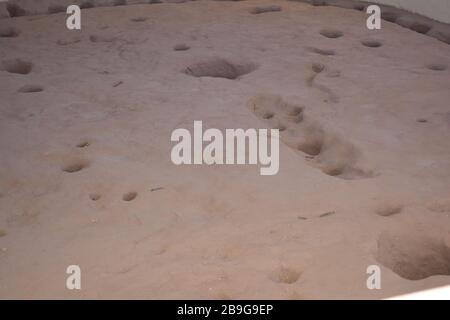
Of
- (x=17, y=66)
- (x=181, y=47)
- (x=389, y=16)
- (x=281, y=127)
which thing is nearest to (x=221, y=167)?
(x=281, y=127)

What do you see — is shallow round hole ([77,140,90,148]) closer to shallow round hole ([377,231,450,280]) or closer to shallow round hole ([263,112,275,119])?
shallow round hole ([263,112,275,119])

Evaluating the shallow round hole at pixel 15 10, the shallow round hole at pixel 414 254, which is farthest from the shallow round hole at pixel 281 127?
the shallow round hole at pixel 15 10

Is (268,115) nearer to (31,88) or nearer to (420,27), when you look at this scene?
(31,88)

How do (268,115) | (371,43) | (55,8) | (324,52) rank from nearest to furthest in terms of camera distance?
1. (268,115)
2. (324,52)
3. (371,43)
4. (55,8)

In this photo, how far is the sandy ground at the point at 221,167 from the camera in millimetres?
2115

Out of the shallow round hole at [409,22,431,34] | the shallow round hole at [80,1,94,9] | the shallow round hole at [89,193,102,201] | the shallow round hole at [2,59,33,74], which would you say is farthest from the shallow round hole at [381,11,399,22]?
the shallow round hole at [89,193,102,201]

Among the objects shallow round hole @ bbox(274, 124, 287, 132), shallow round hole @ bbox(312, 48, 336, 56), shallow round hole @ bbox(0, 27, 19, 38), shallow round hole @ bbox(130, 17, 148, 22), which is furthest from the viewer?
shallow round hole @ bbox(130, 17, 148, 22)

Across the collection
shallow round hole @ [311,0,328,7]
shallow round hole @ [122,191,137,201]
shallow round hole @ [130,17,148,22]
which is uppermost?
shallow round hole @ [311,0,328,7]

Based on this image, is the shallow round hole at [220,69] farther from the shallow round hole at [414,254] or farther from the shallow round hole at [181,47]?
the shallow round hole at [414,254]

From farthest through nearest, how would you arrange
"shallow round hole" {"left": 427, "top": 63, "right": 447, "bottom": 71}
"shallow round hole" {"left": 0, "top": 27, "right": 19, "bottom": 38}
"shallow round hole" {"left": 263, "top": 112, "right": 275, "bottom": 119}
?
"shallow round hole" {"left": 0, "top": 27, "right": 19, "bottom": 38}
"shallow round hole" {"left": 427, "top": 63, "right": 447, "bottom": 71}
"shallow round hole" {"left": 263, "top": 112, "right": 275, "bottom": 119}

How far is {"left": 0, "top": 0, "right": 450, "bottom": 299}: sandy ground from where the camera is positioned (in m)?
2.12

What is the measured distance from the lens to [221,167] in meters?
2.78
